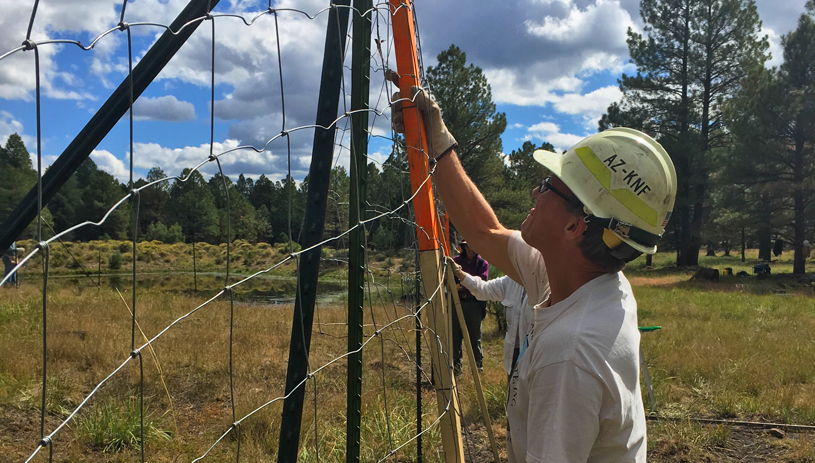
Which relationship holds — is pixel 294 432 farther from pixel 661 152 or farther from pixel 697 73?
pixel 697 73

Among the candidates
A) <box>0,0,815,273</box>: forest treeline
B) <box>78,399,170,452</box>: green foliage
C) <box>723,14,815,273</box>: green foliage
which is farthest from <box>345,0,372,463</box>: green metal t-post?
<box>723,14,815,273</box>: green foliage

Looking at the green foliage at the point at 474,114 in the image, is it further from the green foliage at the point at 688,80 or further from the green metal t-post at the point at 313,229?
the green metal t-post at the point at 313,229

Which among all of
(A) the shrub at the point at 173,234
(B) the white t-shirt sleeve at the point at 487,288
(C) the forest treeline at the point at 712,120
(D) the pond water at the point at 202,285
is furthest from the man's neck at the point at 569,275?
(C) the forest treeline at the point at 712,120

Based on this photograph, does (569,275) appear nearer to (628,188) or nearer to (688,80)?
(628,188)

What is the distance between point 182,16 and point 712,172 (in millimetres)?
24591

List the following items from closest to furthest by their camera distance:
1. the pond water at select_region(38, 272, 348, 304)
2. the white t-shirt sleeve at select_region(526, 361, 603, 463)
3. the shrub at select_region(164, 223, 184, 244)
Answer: the white t-shirt sleeve at select_region(526, 361, 603, 463), the shrub at select_region(164, 223, 184, 244), the pond water at select_region(38, 272, 348, 304)

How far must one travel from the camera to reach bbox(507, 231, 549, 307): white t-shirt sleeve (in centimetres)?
177

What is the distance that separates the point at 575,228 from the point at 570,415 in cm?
50

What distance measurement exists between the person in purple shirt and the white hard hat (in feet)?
12.8

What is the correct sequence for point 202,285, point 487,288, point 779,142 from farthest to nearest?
point 779,142 < point 202,285 < point 487,288

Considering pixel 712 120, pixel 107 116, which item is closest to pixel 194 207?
pixel 107 116

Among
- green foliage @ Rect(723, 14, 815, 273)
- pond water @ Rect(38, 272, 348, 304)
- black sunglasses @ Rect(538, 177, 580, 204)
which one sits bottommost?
pond water @ Rect(38, 272, 348, 304)

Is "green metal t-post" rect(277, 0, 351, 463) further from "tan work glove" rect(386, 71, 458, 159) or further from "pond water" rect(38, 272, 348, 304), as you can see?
"pond water" rect(38, 272, 348, 304)

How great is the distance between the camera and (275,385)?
4.96 metres
